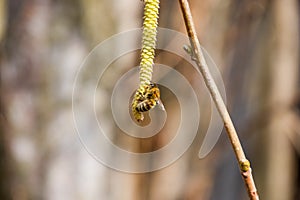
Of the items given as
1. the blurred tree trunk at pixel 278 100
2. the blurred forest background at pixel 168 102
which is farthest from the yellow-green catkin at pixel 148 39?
the blurred tree trunk at pixel 278 100

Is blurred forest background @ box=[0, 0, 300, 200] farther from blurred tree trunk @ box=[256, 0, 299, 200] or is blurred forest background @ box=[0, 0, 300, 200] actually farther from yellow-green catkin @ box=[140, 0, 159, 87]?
yellow-green catkin @ box=[140, 0, 159, 87]

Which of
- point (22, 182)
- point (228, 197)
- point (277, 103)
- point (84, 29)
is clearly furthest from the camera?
point (228, 197)

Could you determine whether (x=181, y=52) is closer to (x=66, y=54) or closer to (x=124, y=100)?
(x=124, y=100)

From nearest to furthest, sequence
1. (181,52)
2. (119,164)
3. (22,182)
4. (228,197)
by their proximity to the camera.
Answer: (22,182), (119,164), (181,52), (228,197)

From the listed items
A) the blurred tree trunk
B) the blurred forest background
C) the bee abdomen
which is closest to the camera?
the bee abdomen

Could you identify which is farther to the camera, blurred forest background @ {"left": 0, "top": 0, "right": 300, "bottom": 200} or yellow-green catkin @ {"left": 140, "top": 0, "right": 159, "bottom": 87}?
blurred forest background @ {"left": 0, "top": 0, "right": 300, "bottom": 200}

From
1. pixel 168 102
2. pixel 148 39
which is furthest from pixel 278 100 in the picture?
pixel 148 39

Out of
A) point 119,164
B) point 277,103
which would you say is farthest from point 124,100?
point 277,103

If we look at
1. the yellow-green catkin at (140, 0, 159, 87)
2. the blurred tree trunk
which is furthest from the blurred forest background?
the yellow-green catkin at (140, 0, 159, 87)
